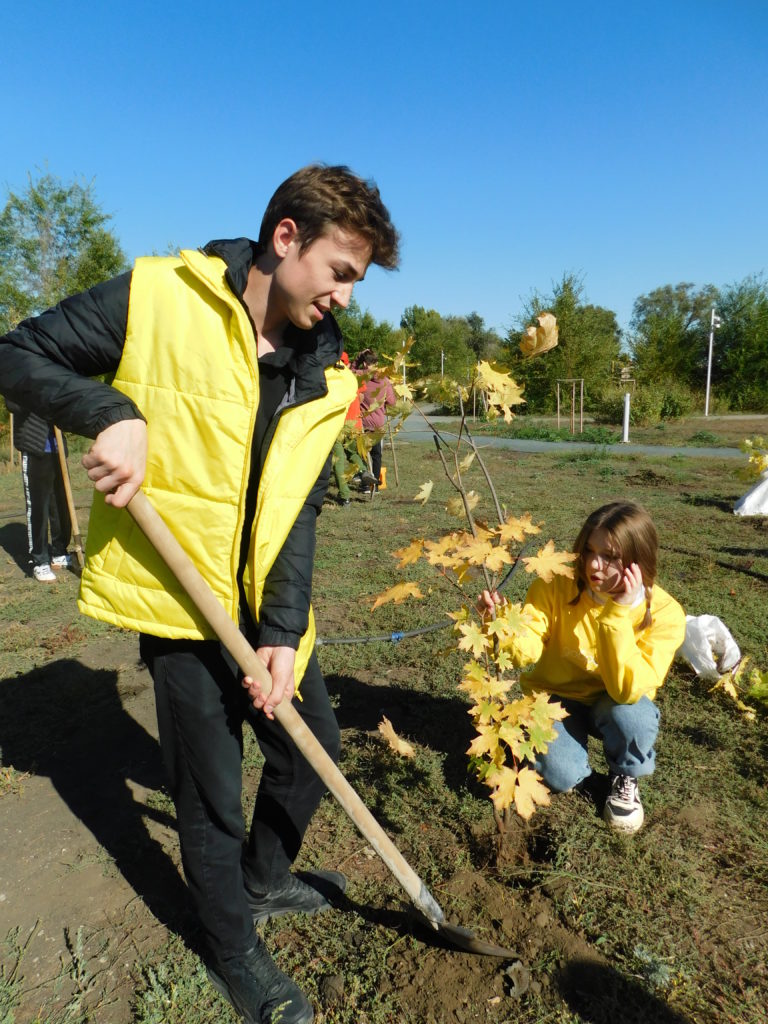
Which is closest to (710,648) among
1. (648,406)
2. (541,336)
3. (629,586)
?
(629,586)

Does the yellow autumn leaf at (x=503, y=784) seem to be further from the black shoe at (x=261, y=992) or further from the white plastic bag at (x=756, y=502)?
the white plastic bag at (x=756, y=502)

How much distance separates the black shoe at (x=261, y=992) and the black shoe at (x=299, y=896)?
0.88ft

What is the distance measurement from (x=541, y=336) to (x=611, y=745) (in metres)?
1.58

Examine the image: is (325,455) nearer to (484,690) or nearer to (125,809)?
(484,690)

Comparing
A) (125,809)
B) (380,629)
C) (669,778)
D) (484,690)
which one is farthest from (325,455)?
(380,629)

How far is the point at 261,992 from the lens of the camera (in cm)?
176

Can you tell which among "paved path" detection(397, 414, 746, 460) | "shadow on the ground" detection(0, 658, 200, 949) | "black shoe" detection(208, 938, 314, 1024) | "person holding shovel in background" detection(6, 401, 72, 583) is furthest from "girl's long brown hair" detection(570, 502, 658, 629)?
"paved path" detection(397, 414, 746, 460)

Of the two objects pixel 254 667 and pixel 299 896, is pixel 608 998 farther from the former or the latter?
pixel 254 667

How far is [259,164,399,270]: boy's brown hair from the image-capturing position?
1476 mm

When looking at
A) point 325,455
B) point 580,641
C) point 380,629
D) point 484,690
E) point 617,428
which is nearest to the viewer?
point 325,455

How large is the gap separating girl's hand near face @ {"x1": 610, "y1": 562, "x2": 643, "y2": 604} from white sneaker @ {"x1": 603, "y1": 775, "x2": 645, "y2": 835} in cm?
66

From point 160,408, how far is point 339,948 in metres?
1.63

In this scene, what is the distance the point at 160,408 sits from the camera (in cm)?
146

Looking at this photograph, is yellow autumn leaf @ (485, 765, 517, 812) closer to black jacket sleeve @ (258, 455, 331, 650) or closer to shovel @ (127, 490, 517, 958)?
shovel @ (127, 490, 517, 958)
